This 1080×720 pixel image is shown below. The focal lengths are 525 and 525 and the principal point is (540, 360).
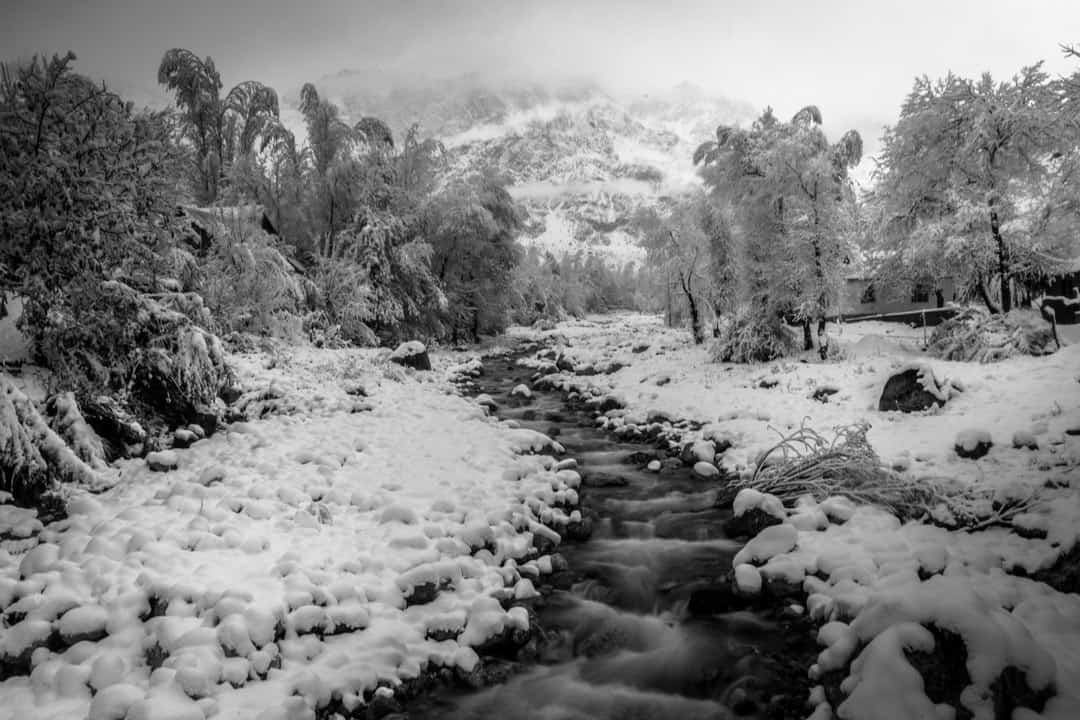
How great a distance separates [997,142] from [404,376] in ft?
58.2

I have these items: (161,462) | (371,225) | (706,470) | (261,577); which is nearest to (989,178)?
(706,470)

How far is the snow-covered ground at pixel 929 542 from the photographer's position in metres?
3.39

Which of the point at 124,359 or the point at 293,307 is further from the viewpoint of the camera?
the point at 293,307

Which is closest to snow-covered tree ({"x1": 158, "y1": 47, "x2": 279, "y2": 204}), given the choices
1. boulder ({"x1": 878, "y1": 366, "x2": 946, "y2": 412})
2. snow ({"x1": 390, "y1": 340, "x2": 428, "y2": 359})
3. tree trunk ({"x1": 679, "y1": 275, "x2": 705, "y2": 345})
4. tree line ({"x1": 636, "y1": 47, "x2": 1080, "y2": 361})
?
snow ({"x1": 390, "y1": 340, "x2": 428, "y2": 359})

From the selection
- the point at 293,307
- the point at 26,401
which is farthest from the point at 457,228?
the point at 26,401

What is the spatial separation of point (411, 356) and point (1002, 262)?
17.4m

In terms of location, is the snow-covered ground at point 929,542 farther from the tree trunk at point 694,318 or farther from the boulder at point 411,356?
the tree trunk at point 694,318

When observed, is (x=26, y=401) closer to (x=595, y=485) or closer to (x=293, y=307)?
(x=595, y=485)

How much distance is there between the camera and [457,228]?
27.2m

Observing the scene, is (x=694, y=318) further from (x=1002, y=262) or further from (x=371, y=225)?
(x=371, y=225)

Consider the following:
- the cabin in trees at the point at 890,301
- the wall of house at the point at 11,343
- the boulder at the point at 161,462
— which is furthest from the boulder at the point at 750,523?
the cabin in trees at the point at 890,301

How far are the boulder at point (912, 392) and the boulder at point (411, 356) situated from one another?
13.0m

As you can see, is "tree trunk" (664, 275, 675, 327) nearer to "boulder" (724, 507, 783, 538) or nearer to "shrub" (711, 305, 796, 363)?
"shrub" (711, 305, 796, 363)

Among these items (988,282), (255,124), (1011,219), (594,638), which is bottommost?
(594,638)
